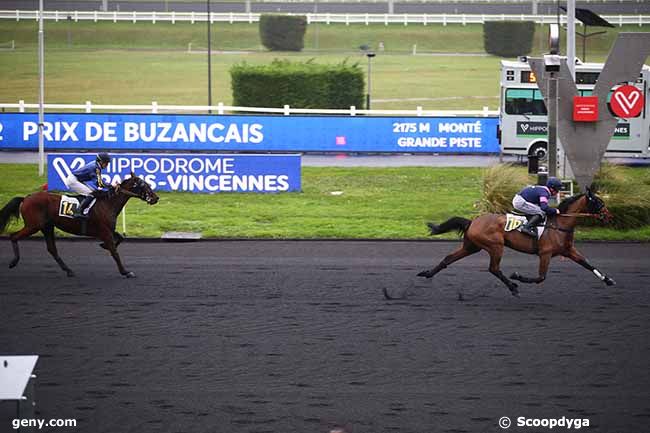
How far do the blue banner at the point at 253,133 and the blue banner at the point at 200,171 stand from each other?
7.18 meters

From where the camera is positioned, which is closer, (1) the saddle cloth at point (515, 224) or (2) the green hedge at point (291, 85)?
(1) the saddle cloth at point (515, 224)

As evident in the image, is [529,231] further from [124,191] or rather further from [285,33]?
[285,33]

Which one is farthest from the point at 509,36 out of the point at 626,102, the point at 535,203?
the point at 535,203

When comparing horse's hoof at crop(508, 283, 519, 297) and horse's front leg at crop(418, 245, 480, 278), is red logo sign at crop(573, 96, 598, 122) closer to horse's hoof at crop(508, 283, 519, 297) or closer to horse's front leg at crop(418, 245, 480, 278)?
horse's front leg at crop(418, 245, 480, 278)

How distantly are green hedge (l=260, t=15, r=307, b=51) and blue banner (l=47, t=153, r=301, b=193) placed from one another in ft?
123

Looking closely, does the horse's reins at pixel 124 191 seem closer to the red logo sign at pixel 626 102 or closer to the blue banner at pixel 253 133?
the blue banner at pixel 253 133

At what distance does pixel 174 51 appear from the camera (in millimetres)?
61531

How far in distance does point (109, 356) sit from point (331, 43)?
5315cm

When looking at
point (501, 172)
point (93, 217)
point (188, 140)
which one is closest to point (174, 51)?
point (188, 140)

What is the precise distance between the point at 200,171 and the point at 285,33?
37989 mm

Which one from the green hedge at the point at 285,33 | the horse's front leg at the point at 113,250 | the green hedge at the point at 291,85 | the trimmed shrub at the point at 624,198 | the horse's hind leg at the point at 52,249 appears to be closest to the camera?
the horse's front leg at the point at 113,250

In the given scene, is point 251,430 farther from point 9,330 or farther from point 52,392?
point 9,330

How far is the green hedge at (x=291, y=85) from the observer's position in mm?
38969

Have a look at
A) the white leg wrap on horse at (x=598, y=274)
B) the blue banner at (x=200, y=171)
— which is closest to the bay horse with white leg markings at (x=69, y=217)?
the white leg wrap on horse at (x=598, y=274)
